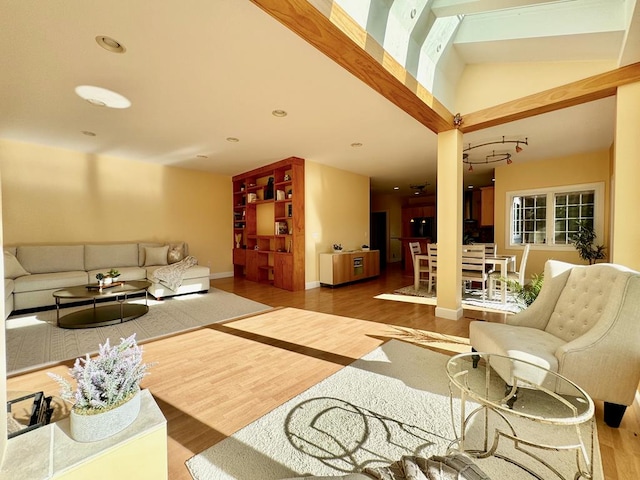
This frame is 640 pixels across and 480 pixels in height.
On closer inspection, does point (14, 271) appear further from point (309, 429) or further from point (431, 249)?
point (431, 249)

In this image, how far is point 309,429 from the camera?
157 cm

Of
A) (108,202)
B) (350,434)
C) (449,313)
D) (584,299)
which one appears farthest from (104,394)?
(108,202)

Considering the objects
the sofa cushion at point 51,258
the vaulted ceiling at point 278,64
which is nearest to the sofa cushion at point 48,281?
the sofa cushion at point 51,258

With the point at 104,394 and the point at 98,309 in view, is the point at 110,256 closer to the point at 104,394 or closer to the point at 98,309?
the point at 98,309

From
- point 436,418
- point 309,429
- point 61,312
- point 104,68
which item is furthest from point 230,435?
point 61,312

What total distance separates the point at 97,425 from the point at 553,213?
24.6ft

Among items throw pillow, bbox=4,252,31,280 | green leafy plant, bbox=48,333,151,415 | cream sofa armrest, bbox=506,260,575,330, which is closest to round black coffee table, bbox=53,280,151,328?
throw pillow, bbox=4,252,31,280

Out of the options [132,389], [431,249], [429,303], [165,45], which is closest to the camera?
[132,389]

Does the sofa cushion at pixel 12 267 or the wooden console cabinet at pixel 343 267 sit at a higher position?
the sofa cushion at pixel 12 267

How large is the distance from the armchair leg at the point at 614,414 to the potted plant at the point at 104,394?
2565mm

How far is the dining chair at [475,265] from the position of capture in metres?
4.31

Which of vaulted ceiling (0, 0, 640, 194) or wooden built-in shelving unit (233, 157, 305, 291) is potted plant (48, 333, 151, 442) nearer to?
vaulted ceiling (0, 0, 640, 194)

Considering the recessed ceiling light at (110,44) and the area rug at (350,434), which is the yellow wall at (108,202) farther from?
the area rug at (350,434)

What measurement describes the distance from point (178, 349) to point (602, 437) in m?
3.27
